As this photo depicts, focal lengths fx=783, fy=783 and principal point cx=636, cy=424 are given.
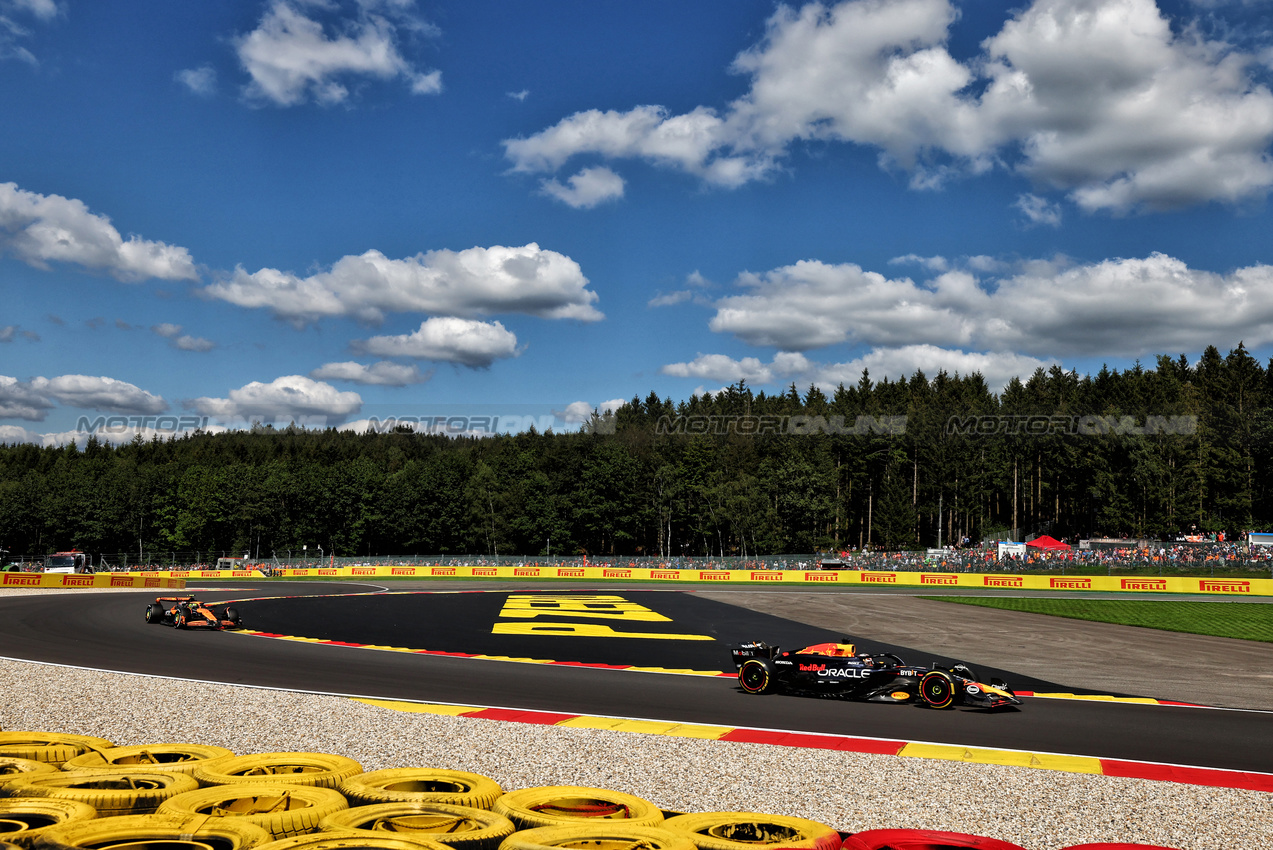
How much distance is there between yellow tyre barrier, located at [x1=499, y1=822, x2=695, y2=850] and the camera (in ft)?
16.5

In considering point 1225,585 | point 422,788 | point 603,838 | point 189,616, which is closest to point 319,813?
point 422,788

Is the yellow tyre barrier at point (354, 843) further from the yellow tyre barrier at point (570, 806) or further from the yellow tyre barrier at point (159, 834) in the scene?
the yellow tyre barrier at point (570, 806)

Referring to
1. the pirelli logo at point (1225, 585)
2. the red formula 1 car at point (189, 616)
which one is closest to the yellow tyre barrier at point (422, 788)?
the red formula 1 car at point (189, 616)

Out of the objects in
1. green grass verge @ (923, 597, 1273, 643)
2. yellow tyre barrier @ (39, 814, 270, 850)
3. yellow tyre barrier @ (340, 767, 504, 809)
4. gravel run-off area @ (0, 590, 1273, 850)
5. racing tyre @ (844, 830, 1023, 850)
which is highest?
yellow tyre barrier @ (39, 814, 270, 850)

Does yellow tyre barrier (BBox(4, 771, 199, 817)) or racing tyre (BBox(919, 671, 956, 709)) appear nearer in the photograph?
yellow tyre barrier (BBox(4, 771, 199, 817))

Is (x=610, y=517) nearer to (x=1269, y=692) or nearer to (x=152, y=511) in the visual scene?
(x=152, y=511)

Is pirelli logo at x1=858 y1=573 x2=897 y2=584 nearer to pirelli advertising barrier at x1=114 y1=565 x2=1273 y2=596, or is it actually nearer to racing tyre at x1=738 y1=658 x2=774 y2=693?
pirelli advertising barrier at x1=114 y1=565 x2=1273 y2=596

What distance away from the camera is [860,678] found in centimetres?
1373

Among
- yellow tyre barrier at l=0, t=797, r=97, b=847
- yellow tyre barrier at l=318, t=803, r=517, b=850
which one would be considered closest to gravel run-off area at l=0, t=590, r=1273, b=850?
yellow tyre barrier at l=318, t=803, r=517, b=850

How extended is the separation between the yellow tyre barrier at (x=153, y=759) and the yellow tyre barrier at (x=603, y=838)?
3834 mm

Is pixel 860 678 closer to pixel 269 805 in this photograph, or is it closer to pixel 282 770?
pixel 282 770

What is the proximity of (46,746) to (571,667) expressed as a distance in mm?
10277

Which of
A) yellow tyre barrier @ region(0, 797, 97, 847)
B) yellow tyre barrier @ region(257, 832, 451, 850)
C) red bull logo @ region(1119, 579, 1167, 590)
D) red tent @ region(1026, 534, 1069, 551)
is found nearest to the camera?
yellow tyre barrier @ region(257, 832, 451, 850)

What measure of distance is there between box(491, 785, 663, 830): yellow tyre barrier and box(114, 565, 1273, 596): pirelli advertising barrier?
1813 inches
